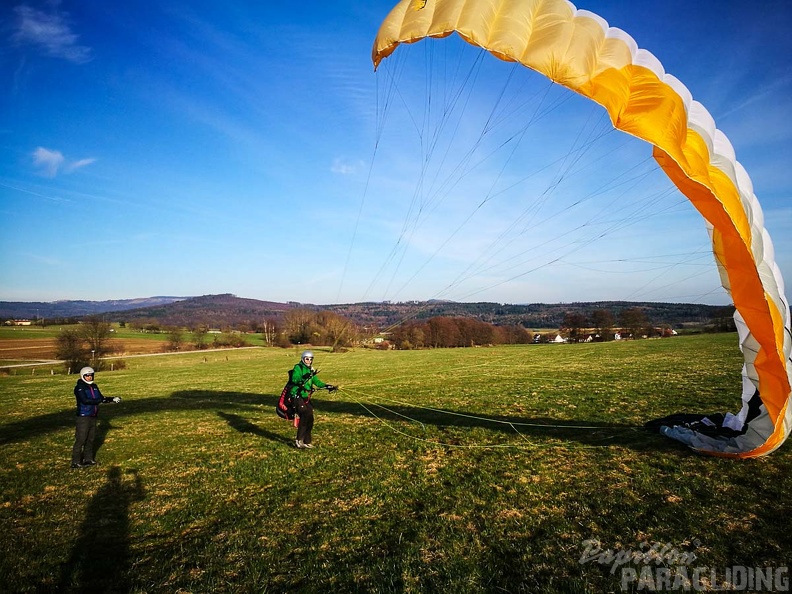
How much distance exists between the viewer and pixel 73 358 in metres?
A: 33.1

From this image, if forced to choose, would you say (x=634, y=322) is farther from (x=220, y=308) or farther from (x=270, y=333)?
(x=220, y=308)

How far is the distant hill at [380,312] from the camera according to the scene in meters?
13.7

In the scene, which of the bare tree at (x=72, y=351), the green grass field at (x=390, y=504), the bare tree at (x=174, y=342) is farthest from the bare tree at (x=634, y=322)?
the bare tree at (x=174, y=342)

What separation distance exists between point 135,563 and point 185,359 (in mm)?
45083

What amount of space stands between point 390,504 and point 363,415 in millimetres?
5613

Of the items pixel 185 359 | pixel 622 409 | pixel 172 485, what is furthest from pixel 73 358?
pixel 622 409

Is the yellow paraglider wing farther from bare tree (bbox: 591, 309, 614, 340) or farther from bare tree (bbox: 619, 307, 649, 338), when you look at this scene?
bare tree (bbox: 591, 309, 614, 340)

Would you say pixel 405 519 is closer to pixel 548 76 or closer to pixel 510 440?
pixel 510 440

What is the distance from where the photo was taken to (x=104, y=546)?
4.63 m

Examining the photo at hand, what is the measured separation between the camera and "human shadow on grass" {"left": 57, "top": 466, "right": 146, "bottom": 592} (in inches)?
155

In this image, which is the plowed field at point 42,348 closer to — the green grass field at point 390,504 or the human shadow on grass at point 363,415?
the human shadow on grass at point 363,415

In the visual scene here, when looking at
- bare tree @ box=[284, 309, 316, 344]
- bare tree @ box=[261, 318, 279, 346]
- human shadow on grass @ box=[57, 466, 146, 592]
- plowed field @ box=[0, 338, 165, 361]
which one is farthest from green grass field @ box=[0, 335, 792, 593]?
bare tree @ box=[261, 318, 279, 346]

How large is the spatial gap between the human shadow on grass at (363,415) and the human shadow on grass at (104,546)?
3.42 meters

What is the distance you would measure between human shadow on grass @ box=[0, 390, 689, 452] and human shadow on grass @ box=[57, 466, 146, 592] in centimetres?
342
